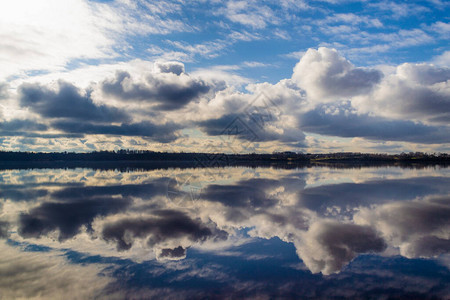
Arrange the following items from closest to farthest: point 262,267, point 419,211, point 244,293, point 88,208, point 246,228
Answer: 1. point 244,293
2. point 262,267
3. point 246,228
4. point 419,211
5. point 88,208

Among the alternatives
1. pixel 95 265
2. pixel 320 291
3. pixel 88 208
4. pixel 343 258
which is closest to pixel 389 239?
pixel 343 258

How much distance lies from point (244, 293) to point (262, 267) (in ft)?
6.75

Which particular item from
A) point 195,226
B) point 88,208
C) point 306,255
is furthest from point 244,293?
point 88,208

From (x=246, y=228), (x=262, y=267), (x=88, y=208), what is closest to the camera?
(x=262, y=267)

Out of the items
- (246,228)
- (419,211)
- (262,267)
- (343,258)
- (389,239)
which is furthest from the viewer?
(419,211)

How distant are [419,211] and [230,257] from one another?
16.4 meters

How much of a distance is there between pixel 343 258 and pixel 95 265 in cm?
1019

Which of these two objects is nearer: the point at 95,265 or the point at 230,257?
the point at 95,265

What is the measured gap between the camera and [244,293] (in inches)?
328

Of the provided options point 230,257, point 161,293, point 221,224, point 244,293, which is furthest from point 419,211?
point 161,293

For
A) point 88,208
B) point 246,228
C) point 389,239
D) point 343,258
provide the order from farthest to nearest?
point 88,208
point 246,228
point 389,239
point 343,258

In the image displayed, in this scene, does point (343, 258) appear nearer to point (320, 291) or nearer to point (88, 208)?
point (320, 291)

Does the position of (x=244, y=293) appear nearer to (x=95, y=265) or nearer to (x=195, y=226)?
(x=95, y=265)

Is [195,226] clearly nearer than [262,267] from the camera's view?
No
